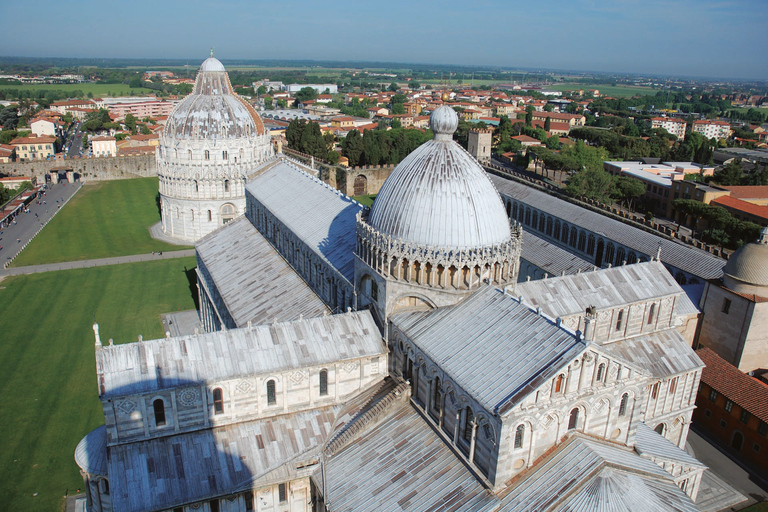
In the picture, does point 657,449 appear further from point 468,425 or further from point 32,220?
point 32,220

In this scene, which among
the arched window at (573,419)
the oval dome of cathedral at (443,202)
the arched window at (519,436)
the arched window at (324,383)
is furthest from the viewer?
the arched window at (324,383)

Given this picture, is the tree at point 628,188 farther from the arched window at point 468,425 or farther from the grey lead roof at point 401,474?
the arched window at point 468,425

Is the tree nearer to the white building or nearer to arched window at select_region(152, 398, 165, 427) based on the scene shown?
the white building

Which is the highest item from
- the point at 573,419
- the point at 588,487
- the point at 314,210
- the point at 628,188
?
the point at 314,210

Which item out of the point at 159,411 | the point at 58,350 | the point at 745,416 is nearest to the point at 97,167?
the point at 58,350

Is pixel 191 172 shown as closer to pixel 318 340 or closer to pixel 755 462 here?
pixel 318 340

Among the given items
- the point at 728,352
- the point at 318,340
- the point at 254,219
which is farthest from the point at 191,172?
the point at 728,352

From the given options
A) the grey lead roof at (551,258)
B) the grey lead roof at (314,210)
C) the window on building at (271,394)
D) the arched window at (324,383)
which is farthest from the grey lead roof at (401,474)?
the grey lead roof at (551,258)
